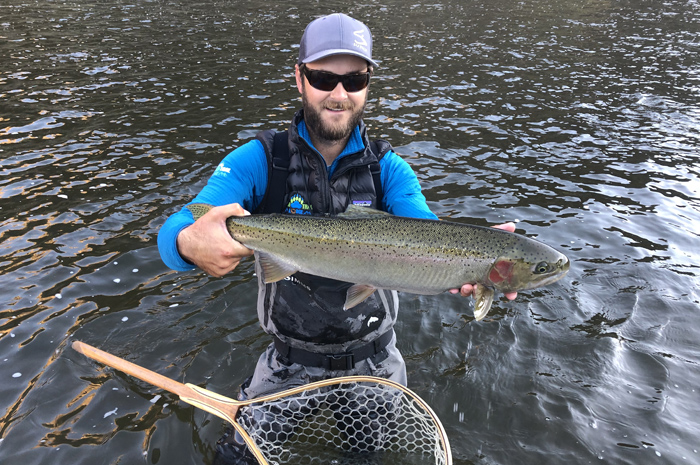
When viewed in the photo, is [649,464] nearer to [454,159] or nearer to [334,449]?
A: [334,449]

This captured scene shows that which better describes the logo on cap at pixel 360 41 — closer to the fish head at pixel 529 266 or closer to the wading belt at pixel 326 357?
the fish head at pixel 529 266

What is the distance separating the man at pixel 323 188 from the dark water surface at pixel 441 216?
165 centimetres

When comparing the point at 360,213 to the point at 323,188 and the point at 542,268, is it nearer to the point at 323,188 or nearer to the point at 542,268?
the point at 323,188

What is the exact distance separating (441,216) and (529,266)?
5.64 metres

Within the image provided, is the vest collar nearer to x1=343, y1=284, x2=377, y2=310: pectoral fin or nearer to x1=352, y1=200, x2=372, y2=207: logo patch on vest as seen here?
x1=352, y1=200, x2=372, y2=207: logo patch on vest

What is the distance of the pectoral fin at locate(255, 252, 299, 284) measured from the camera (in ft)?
12.6

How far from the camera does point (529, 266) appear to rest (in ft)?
12.4

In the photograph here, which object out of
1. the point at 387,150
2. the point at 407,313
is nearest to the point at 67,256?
the point at 407,313

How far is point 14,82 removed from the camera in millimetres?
15383

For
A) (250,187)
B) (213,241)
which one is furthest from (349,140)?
(213,241)

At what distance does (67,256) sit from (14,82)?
451 inches

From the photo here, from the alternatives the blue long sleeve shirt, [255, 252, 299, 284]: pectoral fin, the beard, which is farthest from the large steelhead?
the beard

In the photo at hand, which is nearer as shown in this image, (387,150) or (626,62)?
(387,150)

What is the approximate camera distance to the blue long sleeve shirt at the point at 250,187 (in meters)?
3.71
